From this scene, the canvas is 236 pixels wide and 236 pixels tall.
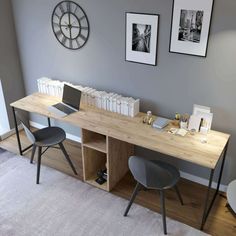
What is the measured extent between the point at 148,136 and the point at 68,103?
1121 millimetres

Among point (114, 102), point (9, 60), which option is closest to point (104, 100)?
point (114, 102)

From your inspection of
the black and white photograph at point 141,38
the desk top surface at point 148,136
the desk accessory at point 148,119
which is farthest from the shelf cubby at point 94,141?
the black and white photograph at point 141,38

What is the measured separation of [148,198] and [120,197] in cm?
30

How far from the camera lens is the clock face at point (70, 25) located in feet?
11.0

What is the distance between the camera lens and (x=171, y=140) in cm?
279

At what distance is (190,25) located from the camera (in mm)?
2744

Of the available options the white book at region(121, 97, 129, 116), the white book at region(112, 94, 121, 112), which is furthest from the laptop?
the white book at region(121, 97, 129, 116)

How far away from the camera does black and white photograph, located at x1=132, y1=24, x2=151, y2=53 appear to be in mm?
2994

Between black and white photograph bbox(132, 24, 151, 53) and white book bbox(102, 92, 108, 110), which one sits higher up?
black and white photograph bbox(132, 24, 151, 53)

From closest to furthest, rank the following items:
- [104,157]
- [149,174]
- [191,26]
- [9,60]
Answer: [149,174], [191,26], [104,157], [9,60]

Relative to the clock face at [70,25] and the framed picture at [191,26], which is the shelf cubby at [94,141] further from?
the framed picture at [191,26]

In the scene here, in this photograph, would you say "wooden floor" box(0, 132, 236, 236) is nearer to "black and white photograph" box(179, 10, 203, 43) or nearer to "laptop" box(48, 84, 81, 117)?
"laptop" box(48, 84, 81, 117)

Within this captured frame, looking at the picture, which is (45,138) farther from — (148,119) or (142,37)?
(142,37)

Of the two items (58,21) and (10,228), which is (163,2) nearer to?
(58,21)
